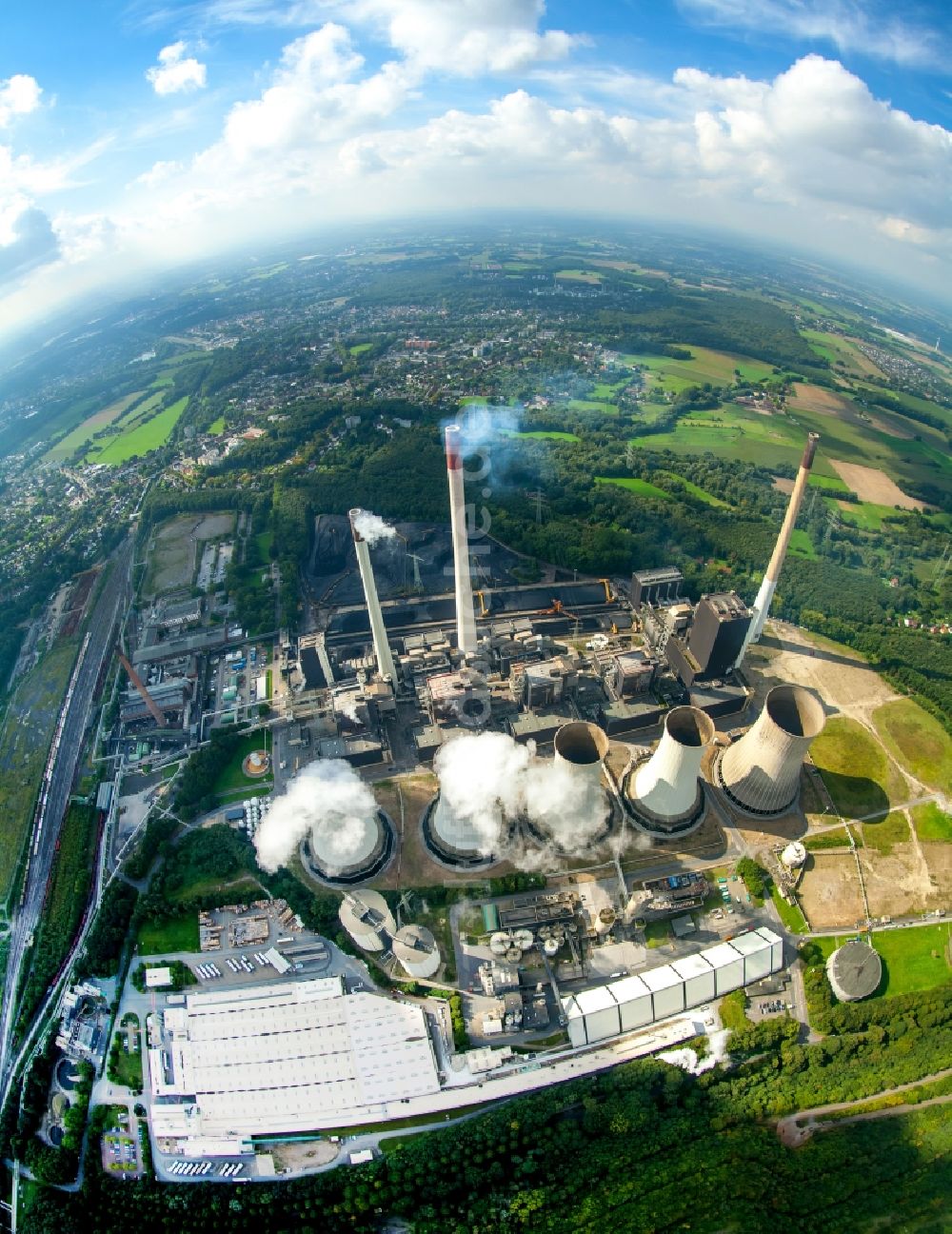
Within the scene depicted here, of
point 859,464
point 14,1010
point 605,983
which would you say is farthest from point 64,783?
point 859,464

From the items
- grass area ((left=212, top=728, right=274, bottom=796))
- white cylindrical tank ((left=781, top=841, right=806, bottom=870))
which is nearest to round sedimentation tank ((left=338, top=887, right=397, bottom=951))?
grass area ((left=212, top=728, right=274, bottom=796))

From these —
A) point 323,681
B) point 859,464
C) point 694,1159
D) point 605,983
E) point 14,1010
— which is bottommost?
point 694,1159

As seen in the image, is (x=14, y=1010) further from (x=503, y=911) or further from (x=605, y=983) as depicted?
(x=605, y=983)

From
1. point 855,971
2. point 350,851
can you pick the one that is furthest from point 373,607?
point 855,971

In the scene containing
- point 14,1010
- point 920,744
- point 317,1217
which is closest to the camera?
point 317,1217

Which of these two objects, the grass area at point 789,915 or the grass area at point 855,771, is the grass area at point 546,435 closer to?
the grass area at point 855,771

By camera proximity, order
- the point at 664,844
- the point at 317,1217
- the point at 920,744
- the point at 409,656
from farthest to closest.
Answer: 1. the point at 409,656
2. the point at 920,744
3. the point at 664,844
4. the point at 317,1217

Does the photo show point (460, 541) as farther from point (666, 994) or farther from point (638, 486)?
point (638, 486)
